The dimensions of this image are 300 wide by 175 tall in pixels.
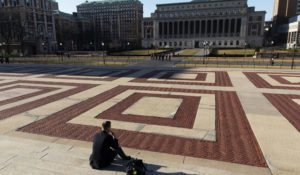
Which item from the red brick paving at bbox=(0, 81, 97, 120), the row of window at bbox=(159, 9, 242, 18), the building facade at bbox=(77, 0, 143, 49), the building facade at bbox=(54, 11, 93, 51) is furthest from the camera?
the building facade at bbox=(77, 0, 143, 49)

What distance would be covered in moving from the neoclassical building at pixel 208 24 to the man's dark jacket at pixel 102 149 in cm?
11073

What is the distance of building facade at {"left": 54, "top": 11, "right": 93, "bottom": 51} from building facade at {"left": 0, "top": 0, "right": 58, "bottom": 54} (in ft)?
58.0

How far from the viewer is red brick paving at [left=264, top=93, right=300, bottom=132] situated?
10.3 meters

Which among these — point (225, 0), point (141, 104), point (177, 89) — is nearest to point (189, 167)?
point (141, 104)

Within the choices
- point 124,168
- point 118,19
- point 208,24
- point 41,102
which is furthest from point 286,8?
point 124,168

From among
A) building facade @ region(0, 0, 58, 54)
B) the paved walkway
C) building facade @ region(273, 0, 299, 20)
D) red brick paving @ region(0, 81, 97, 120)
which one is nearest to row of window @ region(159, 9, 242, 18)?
building facade @ region(273, 0, 299, 20)

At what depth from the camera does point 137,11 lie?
154125 mm

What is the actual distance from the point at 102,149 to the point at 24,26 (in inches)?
3193

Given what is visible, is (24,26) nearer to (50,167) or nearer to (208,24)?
(50,167)

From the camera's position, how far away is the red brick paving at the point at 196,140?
23.1 ft

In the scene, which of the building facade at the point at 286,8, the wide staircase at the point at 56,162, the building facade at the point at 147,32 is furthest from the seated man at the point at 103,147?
the building facade at the point at 286,8

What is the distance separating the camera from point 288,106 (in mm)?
12336

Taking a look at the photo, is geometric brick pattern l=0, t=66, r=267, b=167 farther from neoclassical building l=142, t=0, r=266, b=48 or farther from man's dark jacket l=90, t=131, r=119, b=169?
neoclassical building l=142, t=0, r=266, b=48

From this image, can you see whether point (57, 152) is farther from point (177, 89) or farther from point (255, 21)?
point (255, 21)
